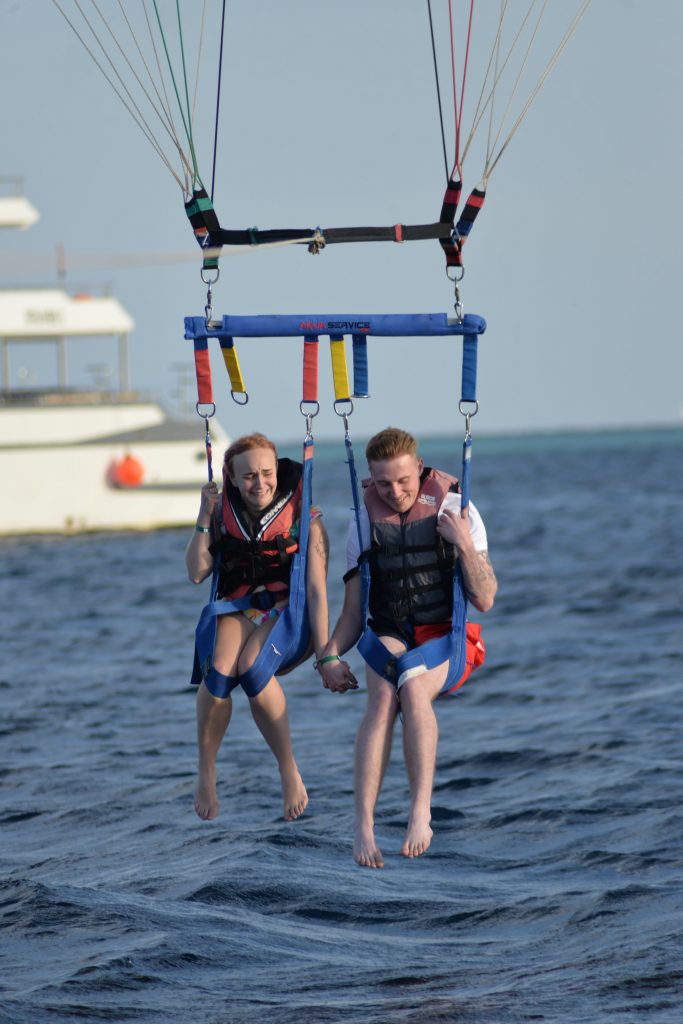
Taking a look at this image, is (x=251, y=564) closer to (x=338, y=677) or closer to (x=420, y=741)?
(x=338, y=677)

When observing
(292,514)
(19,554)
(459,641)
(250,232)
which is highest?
(250,232)

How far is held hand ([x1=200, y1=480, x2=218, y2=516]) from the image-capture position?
11.1m

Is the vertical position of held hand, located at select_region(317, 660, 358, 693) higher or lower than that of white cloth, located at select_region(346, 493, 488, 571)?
lower

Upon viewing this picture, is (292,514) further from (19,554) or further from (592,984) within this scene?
(19,554)

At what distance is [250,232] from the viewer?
11250 millimetres

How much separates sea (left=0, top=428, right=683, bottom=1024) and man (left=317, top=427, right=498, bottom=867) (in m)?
2.32

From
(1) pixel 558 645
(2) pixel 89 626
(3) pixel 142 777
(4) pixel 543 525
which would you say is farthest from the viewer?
(4) pixel 543 525

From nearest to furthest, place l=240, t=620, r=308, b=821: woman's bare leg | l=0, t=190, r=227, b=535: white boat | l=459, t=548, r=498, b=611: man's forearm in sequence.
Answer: l=459, t=548, r=498, b=611: man's forearm, l=240, t=620, r=308, b=821: woman's bare leg, l=0, t=190, r=227, b=535: white boat

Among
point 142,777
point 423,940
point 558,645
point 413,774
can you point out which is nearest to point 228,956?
point 423,940

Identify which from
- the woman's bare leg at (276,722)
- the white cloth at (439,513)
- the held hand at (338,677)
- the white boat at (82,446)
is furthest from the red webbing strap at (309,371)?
the white boat at (82,446)

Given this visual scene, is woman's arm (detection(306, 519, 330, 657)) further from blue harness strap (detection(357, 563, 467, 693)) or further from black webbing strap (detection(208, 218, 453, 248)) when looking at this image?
black webbing strap (detection(208, 218, 453, 248))

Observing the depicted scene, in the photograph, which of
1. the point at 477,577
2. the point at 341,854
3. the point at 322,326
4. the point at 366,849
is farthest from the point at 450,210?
the point at 341,854

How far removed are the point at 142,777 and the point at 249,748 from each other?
2787mm

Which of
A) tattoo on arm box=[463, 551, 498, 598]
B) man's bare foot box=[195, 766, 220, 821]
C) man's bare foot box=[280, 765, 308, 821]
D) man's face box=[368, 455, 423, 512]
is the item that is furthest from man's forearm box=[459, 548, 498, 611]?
man's bare foot box=[195, 766, 220, 821]
